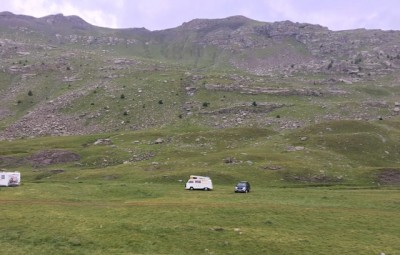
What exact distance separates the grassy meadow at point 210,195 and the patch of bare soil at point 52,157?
63.1 inches

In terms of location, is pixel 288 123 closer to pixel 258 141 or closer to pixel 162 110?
pixel 258 141

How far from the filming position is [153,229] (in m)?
43.5

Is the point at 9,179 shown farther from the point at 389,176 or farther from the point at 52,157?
the point at 389,176

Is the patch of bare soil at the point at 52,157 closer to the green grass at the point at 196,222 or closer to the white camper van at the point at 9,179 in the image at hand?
the white camper van at the point at 9,179

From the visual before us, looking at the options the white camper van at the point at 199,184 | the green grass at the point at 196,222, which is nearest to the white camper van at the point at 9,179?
the green grass at the point at 196,222

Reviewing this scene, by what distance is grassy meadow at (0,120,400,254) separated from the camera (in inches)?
1576

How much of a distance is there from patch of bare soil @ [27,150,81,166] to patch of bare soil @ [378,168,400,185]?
218 ft

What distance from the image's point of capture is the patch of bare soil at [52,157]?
334ft

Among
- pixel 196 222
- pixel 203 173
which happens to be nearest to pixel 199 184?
pixel 203 173

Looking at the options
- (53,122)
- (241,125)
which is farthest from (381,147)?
(53,122)

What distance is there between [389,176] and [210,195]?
38826 mm

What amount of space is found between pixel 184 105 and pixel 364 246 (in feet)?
399

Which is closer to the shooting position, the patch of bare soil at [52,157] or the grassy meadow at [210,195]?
the grassy meadow at [210,195]

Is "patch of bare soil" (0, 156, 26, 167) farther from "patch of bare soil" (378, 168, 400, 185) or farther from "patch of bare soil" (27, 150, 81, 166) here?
"patch of bare soil" (378, 168, 400, 185)
